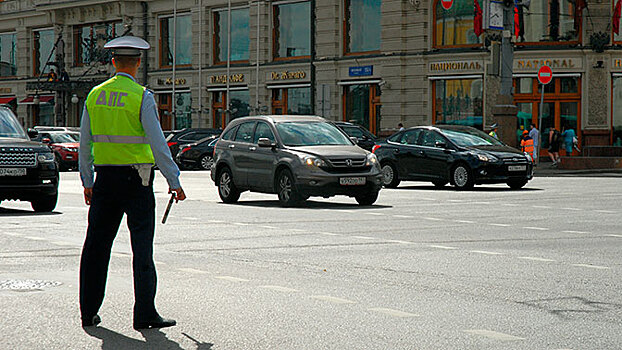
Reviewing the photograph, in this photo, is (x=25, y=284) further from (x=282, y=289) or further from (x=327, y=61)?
(x=327, y=61)

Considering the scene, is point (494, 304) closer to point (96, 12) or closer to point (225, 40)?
point (225, 40)

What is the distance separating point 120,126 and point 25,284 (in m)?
2.46

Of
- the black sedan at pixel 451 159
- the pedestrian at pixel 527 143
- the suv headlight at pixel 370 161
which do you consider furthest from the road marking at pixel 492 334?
the pedestrian at pixel 527 143

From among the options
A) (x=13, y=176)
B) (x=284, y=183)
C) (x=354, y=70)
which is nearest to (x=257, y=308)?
(x=13, y=176)

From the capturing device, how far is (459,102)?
4100 cm

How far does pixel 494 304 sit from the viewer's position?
7.91m

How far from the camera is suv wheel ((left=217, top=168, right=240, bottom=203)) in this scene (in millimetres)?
20484

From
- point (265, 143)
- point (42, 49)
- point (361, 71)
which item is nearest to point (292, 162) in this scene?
point (265, 143)

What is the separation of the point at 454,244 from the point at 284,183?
7.34 m

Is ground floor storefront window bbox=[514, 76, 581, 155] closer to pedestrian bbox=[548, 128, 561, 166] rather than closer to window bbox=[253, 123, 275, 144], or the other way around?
pedestrian bbox=[548, 128, 561, 166]

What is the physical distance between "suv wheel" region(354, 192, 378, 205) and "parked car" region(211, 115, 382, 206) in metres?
0.02

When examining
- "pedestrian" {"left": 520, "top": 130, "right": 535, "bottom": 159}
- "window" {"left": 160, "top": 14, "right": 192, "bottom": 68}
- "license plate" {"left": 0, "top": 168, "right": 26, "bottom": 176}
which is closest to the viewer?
"license plate" {"left": 0, "top": 168, "right": 26, "bottom": 176}

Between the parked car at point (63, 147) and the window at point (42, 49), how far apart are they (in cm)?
2068

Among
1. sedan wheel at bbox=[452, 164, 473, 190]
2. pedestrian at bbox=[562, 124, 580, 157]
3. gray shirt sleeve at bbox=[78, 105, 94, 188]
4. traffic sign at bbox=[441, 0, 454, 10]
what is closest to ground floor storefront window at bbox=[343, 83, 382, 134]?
traffic sign at bbox=[441, 0, 454, 10]
